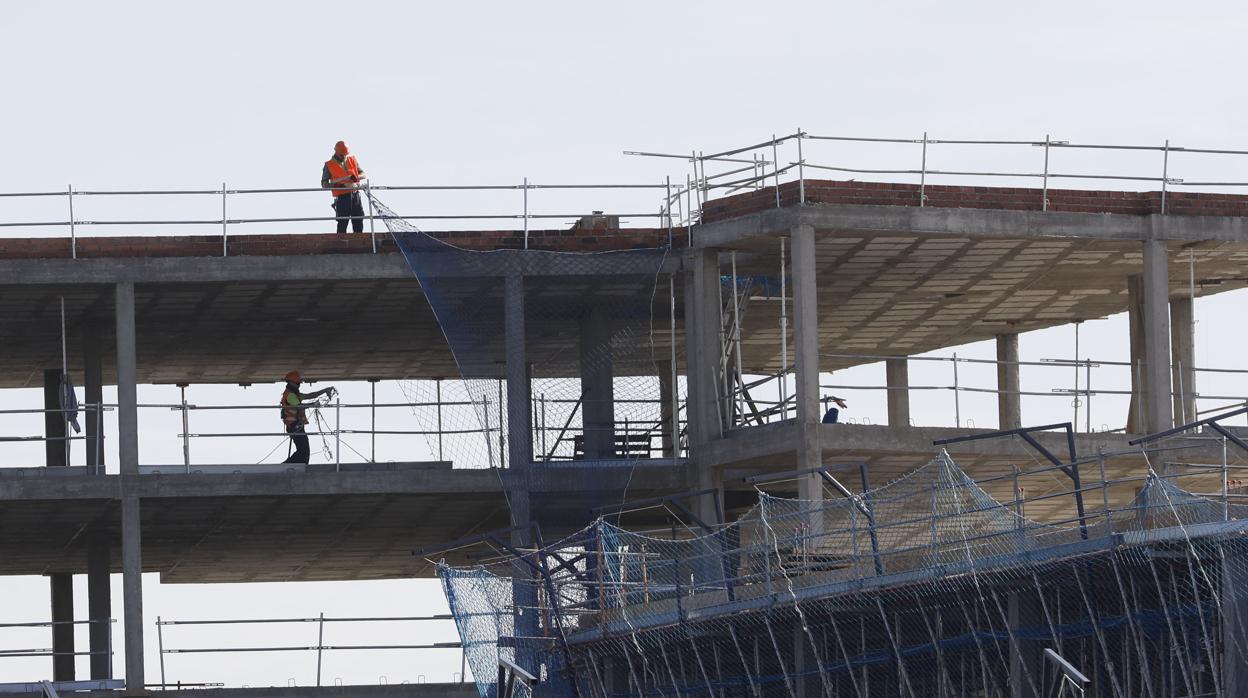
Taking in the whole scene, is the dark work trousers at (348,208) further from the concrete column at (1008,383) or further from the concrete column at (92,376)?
the concrete column at (1008,383)

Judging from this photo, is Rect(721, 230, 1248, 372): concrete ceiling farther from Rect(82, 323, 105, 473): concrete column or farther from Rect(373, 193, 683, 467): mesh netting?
Rect(82, 323, 105, 473): concrete column

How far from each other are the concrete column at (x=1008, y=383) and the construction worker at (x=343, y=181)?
10.9m

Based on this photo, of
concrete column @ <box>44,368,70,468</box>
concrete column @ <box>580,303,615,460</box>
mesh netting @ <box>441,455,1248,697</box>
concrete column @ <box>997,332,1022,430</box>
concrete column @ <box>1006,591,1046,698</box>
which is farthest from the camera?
concrete column @ <box>997,332,1022,430</box>

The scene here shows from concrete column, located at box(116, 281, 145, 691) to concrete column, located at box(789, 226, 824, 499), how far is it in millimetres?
8337

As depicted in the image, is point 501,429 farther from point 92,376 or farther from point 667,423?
point 92,376

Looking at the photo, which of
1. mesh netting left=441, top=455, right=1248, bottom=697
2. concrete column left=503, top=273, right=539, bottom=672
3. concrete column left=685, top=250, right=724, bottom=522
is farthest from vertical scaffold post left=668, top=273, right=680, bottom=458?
mesh netting left=441, top=455, right=1248, bottom=697

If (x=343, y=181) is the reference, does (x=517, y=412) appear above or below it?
below

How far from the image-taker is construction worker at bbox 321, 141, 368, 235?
3509 cm

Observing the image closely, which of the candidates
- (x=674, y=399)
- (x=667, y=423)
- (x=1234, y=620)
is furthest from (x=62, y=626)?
(x=1234, y=620)

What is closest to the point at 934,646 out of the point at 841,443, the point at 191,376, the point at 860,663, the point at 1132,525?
the point at 860,663

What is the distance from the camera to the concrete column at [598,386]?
111ft

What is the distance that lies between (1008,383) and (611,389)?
32.1 feet

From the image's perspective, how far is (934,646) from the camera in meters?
24.6

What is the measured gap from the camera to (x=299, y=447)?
115ft
